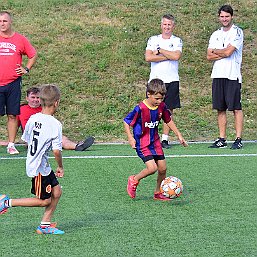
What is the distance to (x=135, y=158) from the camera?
11383 millimetres

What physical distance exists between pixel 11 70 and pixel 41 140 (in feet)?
16.6

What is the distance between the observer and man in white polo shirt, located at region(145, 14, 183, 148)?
12344 millimetres

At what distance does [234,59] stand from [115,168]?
3.00m

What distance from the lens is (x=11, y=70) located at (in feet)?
38.9

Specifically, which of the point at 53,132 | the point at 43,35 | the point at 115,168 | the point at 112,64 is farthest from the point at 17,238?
the point at 43,35

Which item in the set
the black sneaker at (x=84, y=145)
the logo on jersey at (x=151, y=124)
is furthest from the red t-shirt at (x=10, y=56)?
the logo on jersey at (x=151, y=124)

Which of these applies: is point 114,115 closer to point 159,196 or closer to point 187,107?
point 187,107

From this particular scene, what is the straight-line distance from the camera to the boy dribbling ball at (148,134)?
855 cm

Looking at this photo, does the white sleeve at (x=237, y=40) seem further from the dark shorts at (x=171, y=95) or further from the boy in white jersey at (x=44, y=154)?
the boy in white jersey at (x=44, y=154)

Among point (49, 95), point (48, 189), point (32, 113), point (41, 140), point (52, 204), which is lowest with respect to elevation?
point (32, 113)

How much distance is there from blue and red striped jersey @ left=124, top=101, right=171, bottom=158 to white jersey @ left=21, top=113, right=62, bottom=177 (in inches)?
68.4

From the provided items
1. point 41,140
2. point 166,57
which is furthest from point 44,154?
point 166,57

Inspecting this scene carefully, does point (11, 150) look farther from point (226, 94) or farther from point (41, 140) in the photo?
point (41, 140)

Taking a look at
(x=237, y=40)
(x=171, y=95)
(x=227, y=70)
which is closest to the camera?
(x=237, y=40)
